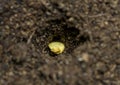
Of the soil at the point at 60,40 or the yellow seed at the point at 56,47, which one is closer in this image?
the soil at the point at 60,40

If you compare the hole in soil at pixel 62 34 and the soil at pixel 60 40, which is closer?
the soil at pixel 60 40

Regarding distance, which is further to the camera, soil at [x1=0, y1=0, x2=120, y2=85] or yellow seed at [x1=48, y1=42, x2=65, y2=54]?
yellow seed at [x1=48, y1=42, x2=65, y2=54]

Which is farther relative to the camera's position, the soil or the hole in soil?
the hole in soil

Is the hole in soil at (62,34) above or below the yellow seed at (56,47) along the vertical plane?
above

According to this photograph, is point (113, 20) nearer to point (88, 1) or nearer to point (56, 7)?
point (88, 1)

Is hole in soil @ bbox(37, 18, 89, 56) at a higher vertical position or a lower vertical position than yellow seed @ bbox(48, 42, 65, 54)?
higher
